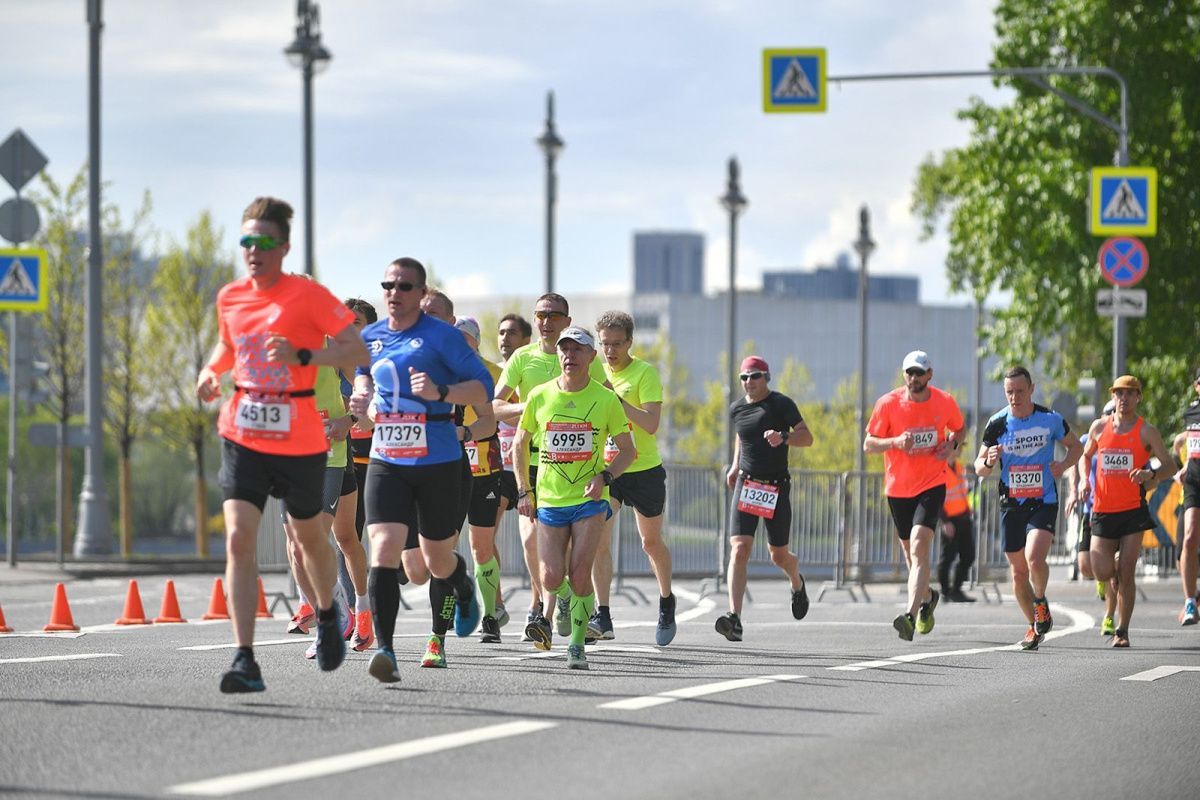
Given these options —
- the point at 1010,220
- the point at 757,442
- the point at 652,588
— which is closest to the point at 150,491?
the point at 1010,220

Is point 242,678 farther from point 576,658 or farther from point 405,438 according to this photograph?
point 576,658

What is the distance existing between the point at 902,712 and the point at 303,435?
296 cm

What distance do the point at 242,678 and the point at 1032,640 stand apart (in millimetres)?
6457

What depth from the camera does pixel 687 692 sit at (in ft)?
32.3

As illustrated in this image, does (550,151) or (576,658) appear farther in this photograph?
(550,151)

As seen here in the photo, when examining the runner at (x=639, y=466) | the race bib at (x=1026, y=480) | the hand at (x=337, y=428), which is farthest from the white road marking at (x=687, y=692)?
the race bib at (x=1026, y=480)

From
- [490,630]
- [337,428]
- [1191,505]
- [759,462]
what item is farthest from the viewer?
[1191,505]

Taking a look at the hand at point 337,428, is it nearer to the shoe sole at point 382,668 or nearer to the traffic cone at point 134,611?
the shoe sole at point 382,668

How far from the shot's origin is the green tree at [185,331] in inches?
1832

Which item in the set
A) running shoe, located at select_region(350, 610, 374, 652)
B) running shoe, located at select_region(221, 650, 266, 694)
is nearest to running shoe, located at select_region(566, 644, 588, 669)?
running shoe, located at select_region(350, 610, 374, 652)

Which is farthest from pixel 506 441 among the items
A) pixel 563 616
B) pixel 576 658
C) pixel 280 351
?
pixel 280 351

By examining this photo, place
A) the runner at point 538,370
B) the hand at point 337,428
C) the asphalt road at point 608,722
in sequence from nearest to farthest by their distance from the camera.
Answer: the asphalt road at point 608,722
the hand at point 337,428
the runner at point 538,370

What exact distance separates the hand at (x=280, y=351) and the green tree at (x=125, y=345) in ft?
121

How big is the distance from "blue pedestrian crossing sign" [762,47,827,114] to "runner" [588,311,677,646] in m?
10.7
